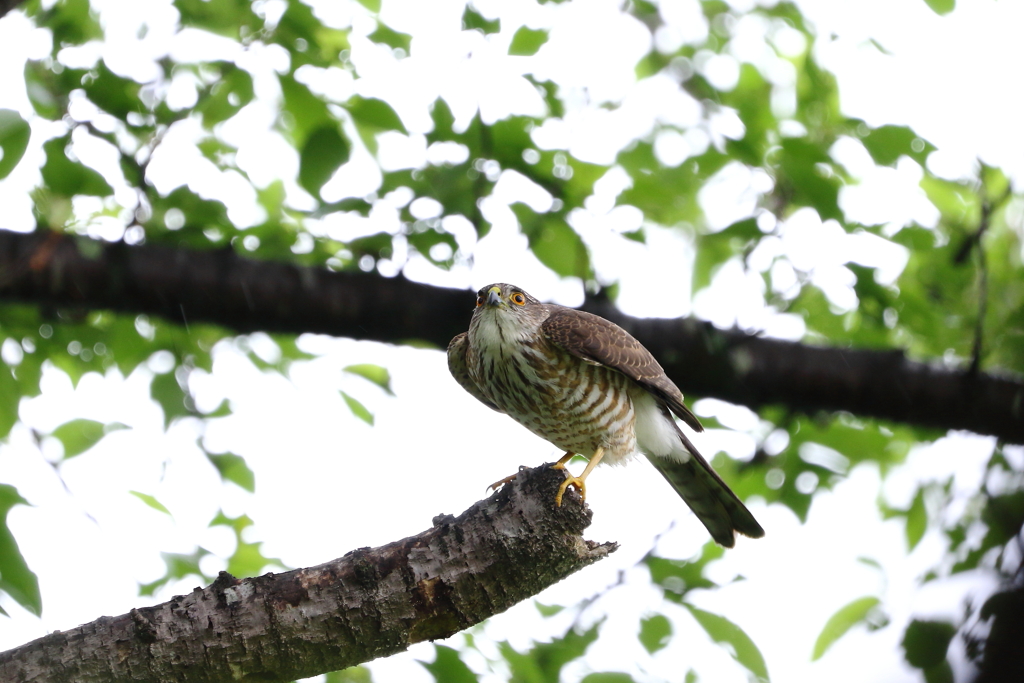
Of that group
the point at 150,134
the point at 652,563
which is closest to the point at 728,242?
the point at 652,563

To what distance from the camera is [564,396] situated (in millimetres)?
3701

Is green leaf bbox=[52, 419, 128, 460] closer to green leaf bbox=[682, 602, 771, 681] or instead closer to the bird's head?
the bird's head

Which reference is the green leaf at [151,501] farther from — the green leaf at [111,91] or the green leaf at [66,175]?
the green leaf at [111,91]

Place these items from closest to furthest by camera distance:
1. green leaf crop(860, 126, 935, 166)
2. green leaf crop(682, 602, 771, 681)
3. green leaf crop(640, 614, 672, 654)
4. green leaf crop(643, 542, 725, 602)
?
green leaf crop(682, 602, 771, 681) < green leaf crop(640, 614, 672, 654) < green leaf crop(643, 542, 725, 602) < green leaf crop(860, 126, 935, 166)

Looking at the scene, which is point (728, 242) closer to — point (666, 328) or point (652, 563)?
point (666, 328)

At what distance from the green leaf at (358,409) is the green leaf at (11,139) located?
1849 millimetres

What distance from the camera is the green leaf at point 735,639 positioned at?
2.82 metres

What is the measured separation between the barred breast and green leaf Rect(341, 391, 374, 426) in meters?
0.73

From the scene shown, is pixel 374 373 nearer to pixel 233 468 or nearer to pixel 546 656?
pixel 233 468

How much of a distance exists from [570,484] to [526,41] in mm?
1814

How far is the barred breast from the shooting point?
3705 mm

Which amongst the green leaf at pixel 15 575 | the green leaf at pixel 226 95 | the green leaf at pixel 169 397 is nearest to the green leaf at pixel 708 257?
the green leaf at pixel 226 95

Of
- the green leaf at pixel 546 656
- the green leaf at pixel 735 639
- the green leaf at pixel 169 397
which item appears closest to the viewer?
the green leaf at pixel 546 656

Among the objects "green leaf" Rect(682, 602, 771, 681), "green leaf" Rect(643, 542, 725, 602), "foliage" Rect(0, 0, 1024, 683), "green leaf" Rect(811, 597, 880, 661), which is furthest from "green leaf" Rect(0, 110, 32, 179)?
"green leaf" Rect(811, 597, 880, 661)
